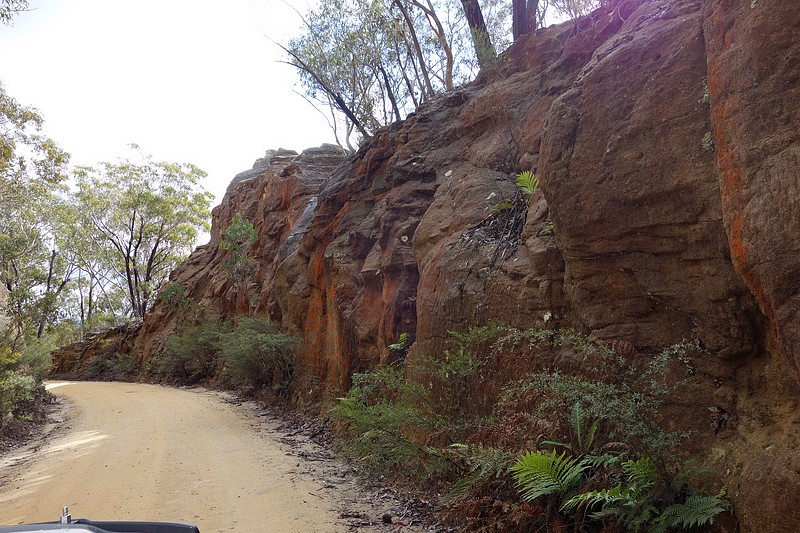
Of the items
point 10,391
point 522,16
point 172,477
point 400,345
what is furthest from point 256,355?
point 522,16

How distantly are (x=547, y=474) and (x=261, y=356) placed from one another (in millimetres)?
12181

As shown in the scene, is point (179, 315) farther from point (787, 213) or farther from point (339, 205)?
point (787, 213)

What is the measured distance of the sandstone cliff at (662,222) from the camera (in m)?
4.09

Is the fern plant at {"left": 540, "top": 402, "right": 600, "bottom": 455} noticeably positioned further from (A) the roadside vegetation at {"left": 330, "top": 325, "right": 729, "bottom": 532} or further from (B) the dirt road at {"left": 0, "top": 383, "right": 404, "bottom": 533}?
(B) the dirt road at {"left": 0, "top": 383, "right": 404, "bottom": 533}

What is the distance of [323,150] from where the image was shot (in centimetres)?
2614

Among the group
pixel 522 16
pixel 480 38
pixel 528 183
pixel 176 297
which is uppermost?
pixel 522 16

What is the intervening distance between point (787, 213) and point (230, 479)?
6.90 m

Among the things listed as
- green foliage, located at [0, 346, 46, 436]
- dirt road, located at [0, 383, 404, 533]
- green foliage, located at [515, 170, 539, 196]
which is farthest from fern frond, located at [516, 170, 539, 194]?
green foliage, located at [0, 346, 46, 436]

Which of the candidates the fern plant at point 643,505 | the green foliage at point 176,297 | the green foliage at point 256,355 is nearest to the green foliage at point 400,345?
the fern plant at point 643,505

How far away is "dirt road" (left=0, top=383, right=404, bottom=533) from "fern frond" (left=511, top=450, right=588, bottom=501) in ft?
7.50

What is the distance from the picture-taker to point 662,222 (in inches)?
215

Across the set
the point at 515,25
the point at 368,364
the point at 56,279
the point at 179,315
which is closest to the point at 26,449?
the point at 368,364

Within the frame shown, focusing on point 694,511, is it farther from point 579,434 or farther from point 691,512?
point 579,434

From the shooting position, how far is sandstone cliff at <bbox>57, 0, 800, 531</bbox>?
13.4 feet
